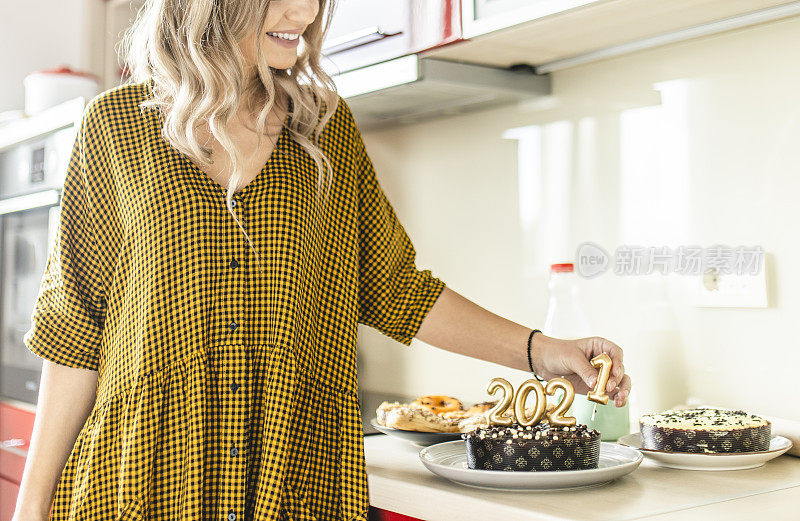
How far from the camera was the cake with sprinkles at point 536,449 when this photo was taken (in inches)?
41.4

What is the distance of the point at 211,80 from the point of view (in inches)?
44.7

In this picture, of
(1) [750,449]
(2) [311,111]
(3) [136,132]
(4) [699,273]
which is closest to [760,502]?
(1) [750,449]

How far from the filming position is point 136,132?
113cm

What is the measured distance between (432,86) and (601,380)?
691 mm

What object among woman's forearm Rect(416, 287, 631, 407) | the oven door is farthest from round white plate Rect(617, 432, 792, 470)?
the oven door

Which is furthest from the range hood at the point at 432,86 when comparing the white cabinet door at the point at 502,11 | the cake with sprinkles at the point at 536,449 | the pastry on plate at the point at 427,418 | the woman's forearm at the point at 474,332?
the cake with sprinkles at the point at 536,449

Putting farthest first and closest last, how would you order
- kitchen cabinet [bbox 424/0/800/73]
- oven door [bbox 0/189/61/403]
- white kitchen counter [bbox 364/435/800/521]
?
oven door [bbox 0/189/61/403] → kitchen cabinet [bbox 424/0/800/73] → white kitchen counter [bbox 364/435/800/521]

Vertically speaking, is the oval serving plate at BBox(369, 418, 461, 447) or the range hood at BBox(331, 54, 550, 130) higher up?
the range hood at BBox(331, 54, 550, 130)

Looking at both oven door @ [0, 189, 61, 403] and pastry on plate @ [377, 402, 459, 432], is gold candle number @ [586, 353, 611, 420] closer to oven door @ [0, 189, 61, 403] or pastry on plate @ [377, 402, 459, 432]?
pastry on plate @ [377, 402, 459, 432]

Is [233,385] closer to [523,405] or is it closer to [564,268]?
[523,405]

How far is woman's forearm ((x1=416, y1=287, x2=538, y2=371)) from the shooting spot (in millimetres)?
1207

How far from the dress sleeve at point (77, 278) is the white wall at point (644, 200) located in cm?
89

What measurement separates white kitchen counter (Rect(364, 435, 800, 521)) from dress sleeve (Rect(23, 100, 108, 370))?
42 centimetres
